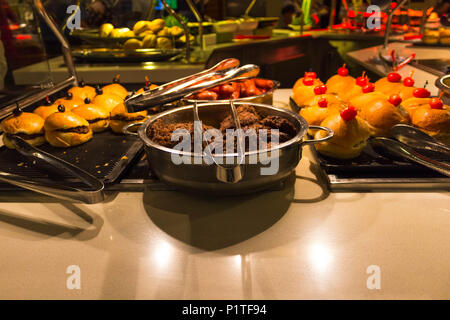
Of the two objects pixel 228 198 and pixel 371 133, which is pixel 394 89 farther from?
pixel 228 198

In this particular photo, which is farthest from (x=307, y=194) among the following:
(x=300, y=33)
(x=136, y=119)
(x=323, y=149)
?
(x=300, y=33)

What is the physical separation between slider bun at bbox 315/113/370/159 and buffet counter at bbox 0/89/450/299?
0.31 ft

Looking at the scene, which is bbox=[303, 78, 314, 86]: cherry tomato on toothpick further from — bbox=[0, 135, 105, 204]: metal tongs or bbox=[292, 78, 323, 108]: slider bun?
bbox=[0, 135, 105, 204]: metal tongs

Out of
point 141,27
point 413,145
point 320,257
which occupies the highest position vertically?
point 141,27

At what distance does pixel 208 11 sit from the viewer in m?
3.21

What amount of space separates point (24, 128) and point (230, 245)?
0.63 m

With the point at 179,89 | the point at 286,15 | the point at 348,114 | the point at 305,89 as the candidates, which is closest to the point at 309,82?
the point at 305,89

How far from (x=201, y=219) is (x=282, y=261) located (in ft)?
0.52

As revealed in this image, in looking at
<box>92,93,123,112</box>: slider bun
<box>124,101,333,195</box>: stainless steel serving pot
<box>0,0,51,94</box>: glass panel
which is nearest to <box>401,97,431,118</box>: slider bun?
<box>124,101,333,195</box>: stainless steel serving pot

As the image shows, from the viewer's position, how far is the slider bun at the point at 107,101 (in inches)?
36.5

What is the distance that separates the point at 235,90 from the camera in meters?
0.96

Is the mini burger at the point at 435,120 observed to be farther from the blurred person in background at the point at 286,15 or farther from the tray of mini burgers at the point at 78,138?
the blurred person in background at the point at 286,15

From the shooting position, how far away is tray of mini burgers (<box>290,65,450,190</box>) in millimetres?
620

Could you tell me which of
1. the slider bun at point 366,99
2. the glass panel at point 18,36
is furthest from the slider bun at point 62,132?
the glass panel at point 18,36
